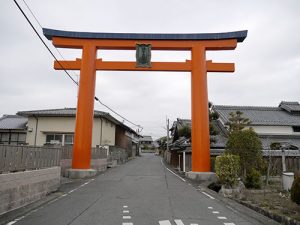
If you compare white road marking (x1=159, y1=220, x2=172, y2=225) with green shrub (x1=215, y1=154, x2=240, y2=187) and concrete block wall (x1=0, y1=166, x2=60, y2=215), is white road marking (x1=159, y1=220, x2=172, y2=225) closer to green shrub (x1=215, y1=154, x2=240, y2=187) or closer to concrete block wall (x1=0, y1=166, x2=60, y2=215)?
concrete block wall (x1=0, y1=166, x2=60, y2=215)

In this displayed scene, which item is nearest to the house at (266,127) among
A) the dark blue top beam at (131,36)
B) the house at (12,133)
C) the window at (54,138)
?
the dark blue top beam at (131,36)

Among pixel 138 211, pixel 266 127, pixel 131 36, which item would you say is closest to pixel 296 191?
pixel 138 211

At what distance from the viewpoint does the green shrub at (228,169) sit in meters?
12.3

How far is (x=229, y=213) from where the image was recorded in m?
8.30

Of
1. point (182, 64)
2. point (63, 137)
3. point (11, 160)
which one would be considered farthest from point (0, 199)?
point (63, 137)

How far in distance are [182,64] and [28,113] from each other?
15114mm

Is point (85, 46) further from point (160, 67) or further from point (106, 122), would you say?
point (106, 122)

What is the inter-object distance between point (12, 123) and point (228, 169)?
75.6 feet

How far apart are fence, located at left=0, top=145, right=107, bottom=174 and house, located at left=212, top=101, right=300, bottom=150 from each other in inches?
640

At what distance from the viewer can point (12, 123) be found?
92.5ft

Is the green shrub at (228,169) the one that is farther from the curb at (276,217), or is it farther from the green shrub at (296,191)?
the green shrub at (296,191)

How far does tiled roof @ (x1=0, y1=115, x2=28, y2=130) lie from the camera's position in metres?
26.7

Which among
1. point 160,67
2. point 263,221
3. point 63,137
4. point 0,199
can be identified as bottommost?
point 263,221

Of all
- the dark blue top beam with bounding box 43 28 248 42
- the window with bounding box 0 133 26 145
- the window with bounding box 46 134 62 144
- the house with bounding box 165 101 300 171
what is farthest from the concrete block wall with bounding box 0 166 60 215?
the window with bounding box 0 133 26 145
